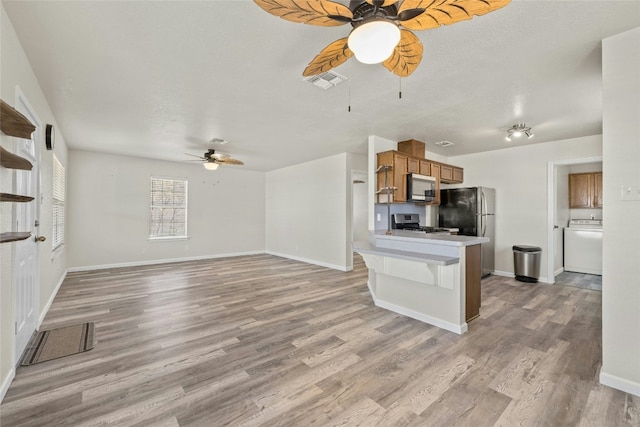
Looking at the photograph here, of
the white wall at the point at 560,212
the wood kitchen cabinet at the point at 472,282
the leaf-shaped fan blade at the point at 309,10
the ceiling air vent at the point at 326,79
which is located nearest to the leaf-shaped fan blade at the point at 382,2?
the leaf-shaped fan blade at the point at 309,10

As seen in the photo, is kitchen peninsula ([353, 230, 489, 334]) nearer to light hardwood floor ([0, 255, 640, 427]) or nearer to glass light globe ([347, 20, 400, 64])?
light hardwood floor ([0, 255, 640, 427])

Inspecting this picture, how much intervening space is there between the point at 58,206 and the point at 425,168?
245 inches

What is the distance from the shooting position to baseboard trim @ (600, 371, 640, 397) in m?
1.96

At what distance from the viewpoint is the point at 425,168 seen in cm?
515

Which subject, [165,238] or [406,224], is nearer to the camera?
[406,224]

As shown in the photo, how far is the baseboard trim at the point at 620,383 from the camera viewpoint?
196cm

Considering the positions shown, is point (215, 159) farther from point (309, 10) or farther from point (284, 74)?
point (309, 10)

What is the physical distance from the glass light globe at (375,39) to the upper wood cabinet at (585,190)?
265 inches

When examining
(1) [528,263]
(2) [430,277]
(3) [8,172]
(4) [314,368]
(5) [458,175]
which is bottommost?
(4) [314,368]

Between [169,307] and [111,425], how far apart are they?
7.13ft

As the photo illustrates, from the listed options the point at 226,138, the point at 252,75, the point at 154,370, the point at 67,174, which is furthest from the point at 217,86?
the point at 67,174

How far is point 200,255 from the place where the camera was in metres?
7.40

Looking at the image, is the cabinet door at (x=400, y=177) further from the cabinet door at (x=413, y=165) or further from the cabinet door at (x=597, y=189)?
the cabinet door at (x=597, y=189)

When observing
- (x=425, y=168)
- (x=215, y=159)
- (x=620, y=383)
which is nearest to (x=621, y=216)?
(x=620, y=383)
